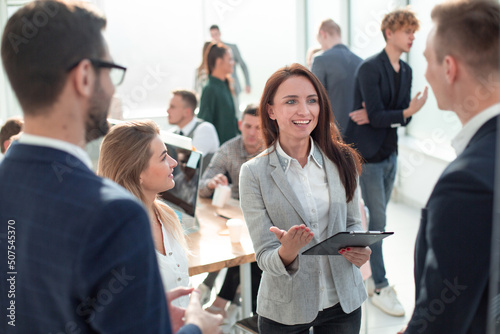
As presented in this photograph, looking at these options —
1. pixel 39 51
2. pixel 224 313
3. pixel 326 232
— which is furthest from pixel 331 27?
pixel 39 51

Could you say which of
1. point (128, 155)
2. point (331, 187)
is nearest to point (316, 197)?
point (331, 187)

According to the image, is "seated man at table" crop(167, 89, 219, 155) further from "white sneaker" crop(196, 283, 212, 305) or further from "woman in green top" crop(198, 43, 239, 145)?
"white sneaker" crop(196, 283, 212, 305)

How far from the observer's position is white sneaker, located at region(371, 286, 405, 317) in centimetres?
245

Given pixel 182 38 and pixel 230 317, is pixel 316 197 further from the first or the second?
pixel 182 38

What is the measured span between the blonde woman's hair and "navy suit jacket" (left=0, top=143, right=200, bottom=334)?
832 millimetres

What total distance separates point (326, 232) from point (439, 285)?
0.80 meters

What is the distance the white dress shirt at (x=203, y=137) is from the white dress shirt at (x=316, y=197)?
1976mm

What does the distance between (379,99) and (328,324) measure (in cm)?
175

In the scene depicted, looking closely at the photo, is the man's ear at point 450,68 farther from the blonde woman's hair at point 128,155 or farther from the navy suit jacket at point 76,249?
the blonde woman's hair at point 128,155

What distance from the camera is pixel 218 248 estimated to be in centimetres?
236

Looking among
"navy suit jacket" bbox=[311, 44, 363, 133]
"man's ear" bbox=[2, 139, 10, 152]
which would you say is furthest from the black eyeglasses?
"navy suit jacket" bbox=[311, 44, 363, 133]

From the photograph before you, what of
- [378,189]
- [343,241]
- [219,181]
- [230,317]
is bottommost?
[230,317]

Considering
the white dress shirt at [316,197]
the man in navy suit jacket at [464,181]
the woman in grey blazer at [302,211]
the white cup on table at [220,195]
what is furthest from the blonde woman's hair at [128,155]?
the white cup on table at [220,195]

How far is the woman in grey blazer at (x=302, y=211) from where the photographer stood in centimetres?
165
